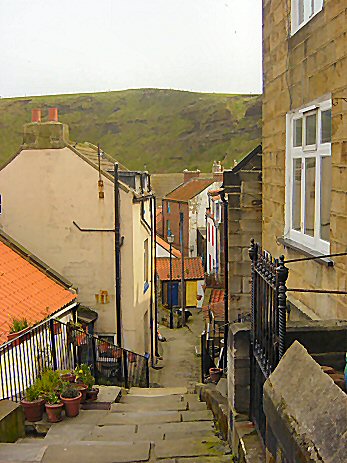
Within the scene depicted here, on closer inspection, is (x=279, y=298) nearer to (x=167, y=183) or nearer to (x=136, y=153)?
(x=167, y=183)

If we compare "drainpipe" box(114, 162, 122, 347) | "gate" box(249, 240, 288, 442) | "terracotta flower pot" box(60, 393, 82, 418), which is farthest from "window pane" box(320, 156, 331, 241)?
"drainpipe" box(114, 162, 122, 347)

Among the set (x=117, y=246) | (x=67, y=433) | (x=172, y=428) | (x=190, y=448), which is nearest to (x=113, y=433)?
(x=67, y=433)

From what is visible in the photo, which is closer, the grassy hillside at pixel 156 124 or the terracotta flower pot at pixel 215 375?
the terracotta flower pot at pixel 215 375

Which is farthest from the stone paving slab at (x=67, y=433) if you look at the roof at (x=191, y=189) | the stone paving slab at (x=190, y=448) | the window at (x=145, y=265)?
the roof at (x=191, y=189)

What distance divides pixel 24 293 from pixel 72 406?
488 centimetres

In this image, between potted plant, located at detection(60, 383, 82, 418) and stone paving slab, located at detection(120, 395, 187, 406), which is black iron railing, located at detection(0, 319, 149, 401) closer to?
potted plant, located at detection(60, 383, 82, 418)

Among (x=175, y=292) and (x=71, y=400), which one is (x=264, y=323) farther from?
(x=175, y=292)

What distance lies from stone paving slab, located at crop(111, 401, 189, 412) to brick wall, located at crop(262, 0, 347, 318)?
2.67 metres

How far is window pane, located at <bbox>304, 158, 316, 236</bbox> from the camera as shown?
6.28m

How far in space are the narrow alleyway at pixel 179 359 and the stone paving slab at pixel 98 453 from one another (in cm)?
693

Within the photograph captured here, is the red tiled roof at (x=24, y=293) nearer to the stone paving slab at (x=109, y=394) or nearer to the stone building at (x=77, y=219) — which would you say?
the stone building at (x=77, y=219)

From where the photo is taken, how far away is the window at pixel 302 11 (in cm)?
603

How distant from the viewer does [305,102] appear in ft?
20.8

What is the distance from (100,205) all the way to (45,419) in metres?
8.38
